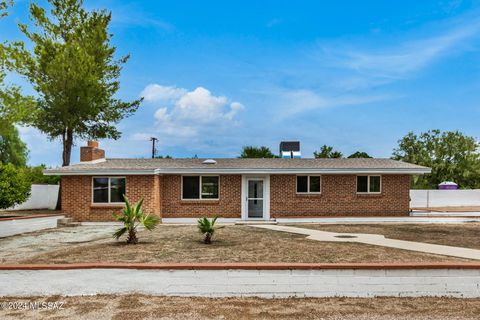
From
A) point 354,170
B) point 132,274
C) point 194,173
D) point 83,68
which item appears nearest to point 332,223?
point 354,170

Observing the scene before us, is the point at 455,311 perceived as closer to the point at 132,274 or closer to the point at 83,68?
the point at 132,274

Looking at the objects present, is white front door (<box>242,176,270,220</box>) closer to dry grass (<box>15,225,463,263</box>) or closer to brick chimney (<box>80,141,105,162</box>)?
dry grass (<box>15,225,463,263</box>)

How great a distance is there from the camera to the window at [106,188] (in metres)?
20.8

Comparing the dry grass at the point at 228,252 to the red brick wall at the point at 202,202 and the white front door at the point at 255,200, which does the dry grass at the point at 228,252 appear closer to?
the red brick wall at the point at 202,202

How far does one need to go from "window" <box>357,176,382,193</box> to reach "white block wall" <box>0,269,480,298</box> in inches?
577

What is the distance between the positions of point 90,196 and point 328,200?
12194 millimetres

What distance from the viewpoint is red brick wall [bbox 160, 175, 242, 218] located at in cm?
2203

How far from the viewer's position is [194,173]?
2184cm

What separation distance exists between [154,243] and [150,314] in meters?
5.90

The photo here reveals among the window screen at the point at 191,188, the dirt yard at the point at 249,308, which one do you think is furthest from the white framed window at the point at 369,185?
the dirt yard at the point at 249,308

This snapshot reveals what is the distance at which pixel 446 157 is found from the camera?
5556 cm

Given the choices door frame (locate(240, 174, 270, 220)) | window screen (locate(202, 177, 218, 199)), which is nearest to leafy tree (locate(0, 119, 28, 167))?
window screen (locate(202, 177, 218, 199))

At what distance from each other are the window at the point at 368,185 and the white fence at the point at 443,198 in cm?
1314

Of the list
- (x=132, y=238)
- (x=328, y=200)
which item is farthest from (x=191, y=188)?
(x=132, y=238)
